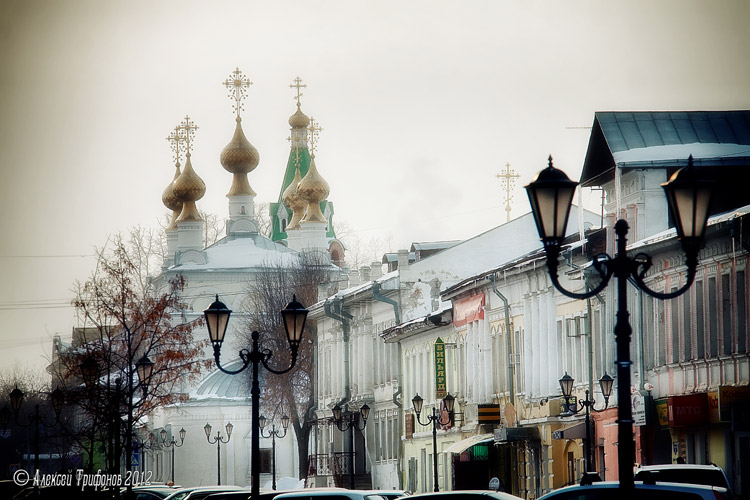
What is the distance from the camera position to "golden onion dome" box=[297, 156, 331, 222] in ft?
352

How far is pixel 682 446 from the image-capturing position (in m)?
30.9

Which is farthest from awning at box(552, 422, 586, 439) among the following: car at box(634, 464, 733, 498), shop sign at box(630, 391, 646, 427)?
car at box(634, 464, 733, 498)

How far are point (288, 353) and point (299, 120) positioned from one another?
4054cm

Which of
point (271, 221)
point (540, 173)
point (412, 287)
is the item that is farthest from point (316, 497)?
point (271, 221)

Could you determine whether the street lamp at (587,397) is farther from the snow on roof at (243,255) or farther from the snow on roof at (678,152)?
the snow on roof at (243,255)

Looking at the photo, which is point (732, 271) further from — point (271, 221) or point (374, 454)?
point (271, 221)

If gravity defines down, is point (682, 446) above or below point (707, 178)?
below

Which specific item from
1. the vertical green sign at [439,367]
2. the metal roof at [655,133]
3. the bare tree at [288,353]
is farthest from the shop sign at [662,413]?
the bare tree at [288,353]

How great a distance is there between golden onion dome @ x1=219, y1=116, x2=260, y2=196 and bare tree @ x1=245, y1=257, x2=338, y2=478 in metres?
27.5

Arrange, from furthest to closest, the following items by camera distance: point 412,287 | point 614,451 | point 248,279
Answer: point 248,279 → point 412,287 → point 614,451

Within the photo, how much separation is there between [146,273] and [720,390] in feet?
249

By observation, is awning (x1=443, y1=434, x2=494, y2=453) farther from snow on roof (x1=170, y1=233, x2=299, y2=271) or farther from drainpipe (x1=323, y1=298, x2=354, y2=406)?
snow on roof (x1=170, y1=233, x2=299, y2=271)

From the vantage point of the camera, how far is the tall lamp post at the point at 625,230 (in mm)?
12133

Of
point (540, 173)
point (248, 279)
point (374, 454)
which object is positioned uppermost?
point (248, 279)
